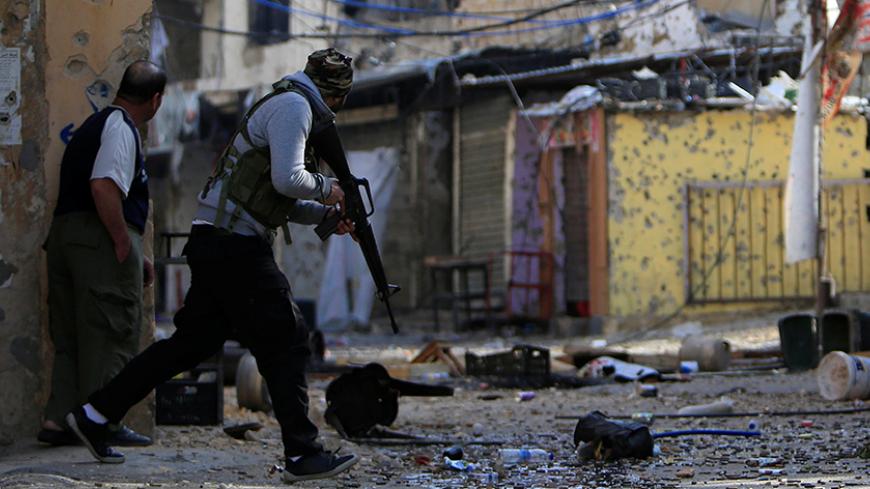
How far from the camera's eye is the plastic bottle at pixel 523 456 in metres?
5.77

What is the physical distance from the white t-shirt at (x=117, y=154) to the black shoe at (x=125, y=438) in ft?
3.08

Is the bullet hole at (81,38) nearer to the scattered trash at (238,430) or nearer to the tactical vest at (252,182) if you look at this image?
the tactical vest at (252,182)

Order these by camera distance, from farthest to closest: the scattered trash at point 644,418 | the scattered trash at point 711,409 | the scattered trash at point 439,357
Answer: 1. the scattered trash at point 439,357
2. the scattered trash at point 711,409
3. the scattered trash at point 644,418

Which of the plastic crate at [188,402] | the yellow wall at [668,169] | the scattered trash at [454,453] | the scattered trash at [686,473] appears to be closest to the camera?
the scattered trash at [686,473]

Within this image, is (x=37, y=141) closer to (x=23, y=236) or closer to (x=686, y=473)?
(x=23, y=236)

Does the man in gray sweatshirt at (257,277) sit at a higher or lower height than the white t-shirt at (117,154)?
lower

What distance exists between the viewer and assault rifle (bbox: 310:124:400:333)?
4844mm

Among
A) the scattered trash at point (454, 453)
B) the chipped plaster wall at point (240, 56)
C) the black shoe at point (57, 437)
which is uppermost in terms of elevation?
the chipped plaster wall at point (240, 56)

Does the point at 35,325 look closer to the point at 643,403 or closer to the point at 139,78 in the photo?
the point at 139,78

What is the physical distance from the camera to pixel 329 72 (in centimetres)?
480

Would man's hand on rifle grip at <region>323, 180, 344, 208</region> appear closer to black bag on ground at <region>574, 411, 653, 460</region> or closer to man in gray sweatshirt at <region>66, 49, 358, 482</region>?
man in gray sweatshirt at <region>66, 49, 358, 482</region>

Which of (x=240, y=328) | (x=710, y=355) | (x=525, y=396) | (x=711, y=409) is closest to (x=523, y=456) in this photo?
(x=240, y=328)

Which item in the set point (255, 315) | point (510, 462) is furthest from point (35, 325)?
point (510, 462)

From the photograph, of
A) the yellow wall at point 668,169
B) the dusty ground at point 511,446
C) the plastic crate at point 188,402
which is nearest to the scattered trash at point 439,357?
the dusty ground at point 511,446
